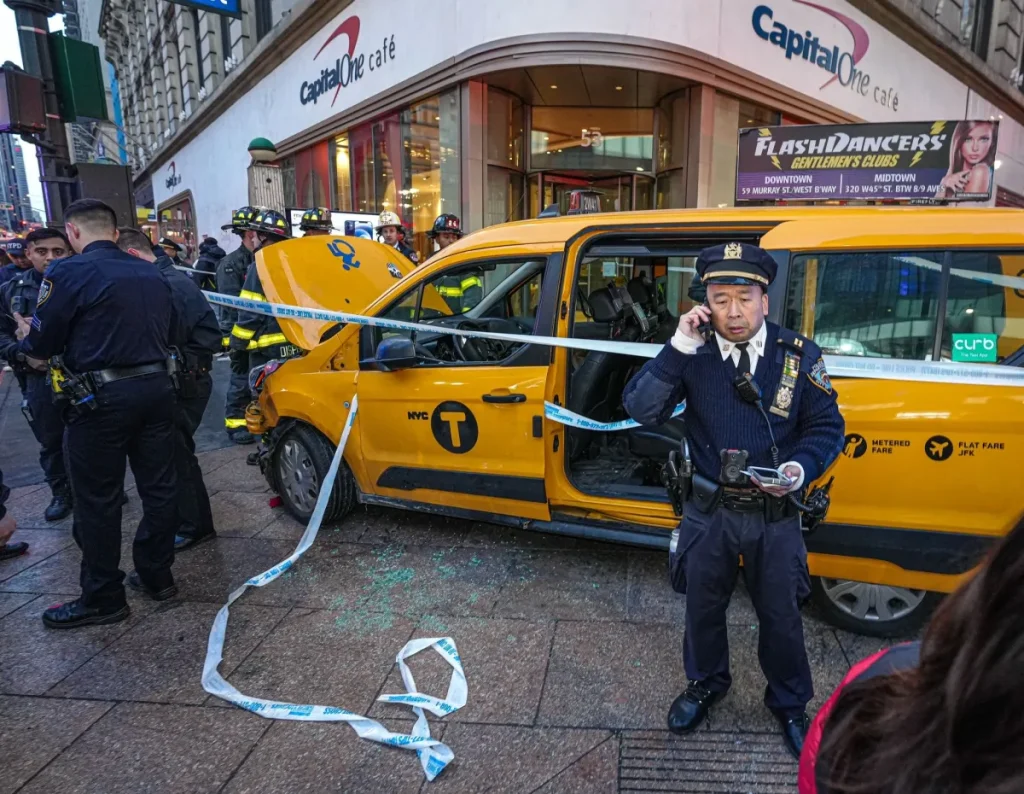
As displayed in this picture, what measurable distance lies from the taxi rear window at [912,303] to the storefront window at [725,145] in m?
7.83

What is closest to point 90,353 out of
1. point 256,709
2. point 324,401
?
point 324,401

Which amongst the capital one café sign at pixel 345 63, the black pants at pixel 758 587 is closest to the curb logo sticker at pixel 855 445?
the black pants at pixel 758 587

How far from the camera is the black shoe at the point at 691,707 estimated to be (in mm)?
2369

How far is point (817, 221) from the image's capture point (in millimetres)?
2760

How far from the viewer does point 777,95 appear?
35.1 feet

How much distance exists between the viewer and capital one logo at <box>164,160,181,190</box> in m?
26.5

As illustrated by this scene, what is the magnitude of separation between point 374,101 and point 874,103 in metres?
10.3

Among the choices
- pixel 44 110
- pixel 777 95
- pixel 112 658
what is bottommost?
pixel 112 658

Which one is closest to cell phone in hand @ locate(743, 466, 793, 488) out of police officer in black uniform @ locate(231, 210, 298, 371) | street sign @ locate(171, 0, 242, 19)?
police officer in black uniform @ locate(231, 210, 298, 371)

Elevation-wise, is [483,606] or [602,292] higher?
[602,292]

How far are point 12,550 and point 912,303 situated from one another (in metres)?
5.12

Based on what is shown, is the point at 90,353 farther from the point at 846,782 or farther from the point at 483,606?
the point at 846,782

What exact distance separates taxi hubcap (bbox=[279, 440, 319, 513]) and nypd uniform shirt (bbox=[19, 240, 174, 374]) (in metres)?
1.19

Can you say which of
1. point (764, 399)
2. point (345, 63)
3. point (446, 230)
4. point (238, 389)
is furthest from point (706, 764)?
point (345, 63)
